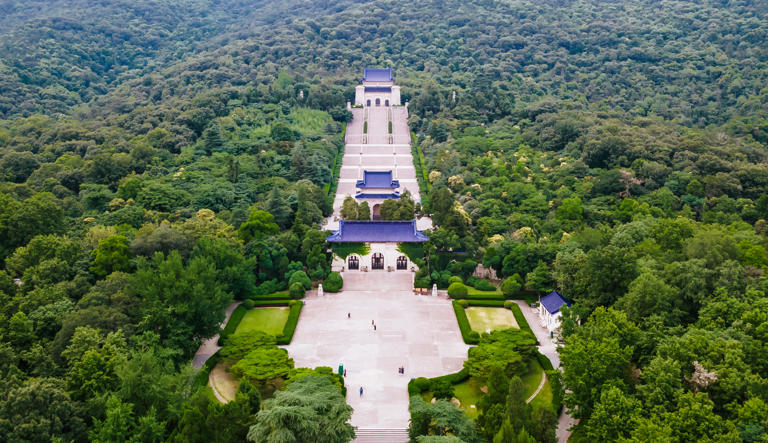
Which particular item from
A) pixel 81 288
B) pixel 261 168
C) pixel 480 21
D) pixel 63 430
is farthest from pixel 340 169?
pixel 480 21

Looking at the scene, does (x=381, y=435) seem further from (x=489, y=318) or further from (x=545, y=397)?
(x=489, y=318)

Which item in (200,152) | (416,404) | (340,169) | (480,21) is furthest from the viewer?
(480,21)

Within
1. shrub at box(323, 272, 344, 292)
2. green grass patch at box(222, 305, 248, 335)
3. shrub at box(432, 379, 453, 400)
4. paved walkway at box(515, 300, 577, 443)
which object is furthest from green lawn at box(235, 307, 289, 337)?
paved walkway at box(515, 300, 577, 443)

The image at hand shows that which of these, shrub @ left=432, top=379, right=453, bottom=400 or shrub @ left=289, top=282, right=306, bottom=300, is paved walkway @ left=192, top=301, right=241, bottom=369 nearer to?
shrub @ left=289, top=282, right=306, bottom=300

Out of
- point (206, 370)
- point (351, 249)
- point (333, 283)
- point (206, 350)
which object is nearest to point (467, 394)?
point (206, 370)

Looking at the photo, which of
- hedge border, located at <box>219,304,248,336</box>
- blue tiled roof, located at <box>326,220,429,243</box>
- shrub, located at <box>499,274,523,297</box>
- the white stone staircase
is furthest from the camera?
blue tiled roof, located at <box>326,220,429,243</box>

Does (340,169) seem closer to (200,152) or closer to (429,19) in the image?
(200,152)

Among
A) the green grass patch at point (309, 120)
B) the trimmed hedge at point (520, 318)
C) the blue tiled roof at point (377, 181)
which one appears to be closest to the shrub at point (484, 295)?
the trimmed hedge at point (520, 318)
